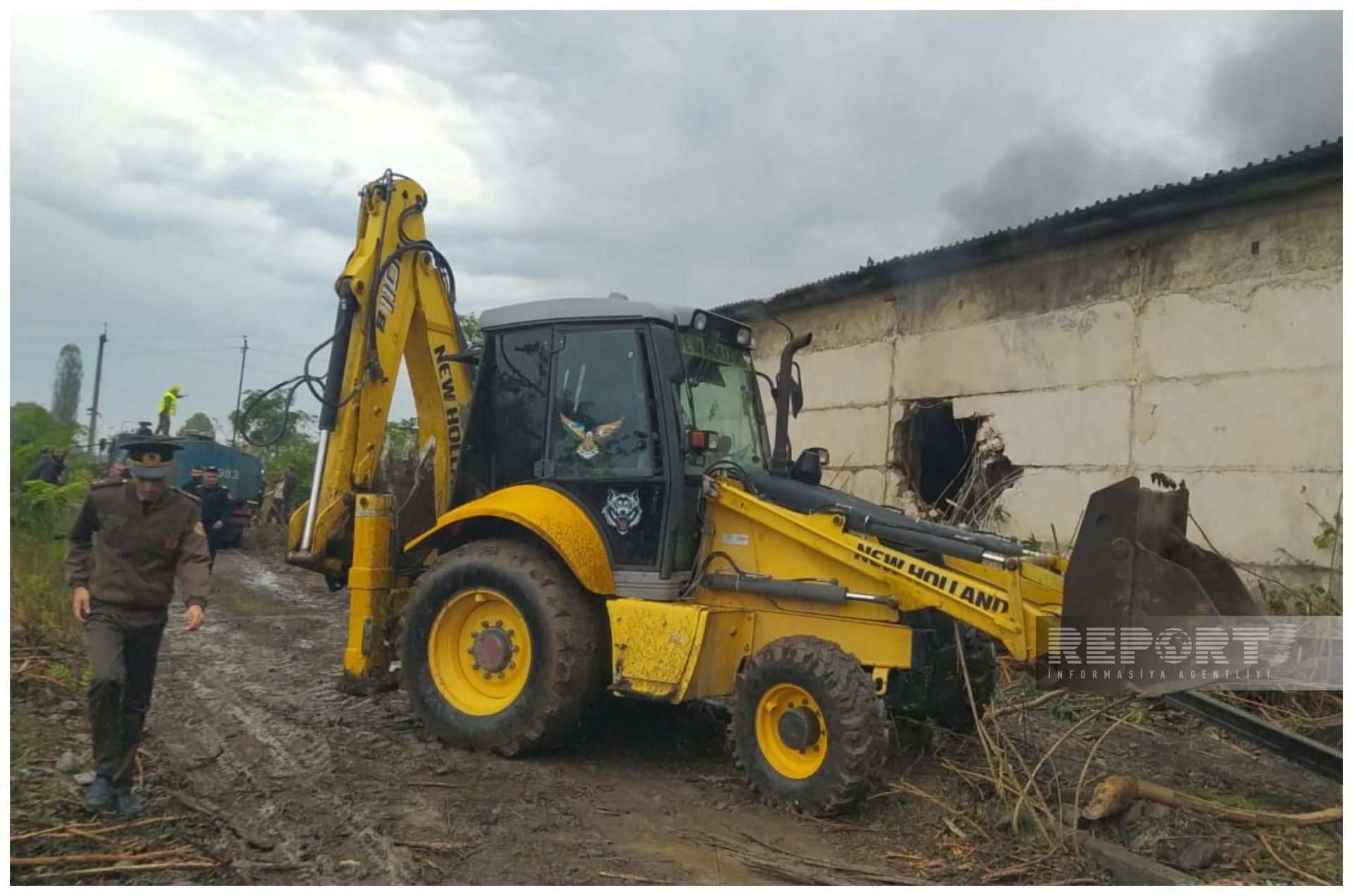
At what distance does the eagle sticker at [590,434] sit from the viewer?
17.9ft

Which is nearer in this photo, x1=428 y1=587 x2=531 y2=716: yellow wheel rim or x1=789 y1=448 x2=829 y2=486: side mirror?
x1=428 y1=587 x2=531 y2=716: yellow wheel rim

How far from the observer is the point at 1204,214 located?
850cm

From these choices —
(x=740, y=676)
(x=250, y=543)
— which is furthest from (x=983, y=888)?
(x=250, y=543)

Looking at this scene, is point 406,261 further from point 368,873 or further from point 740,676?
point 368,873

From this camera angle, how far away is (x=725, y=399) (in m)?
5.84

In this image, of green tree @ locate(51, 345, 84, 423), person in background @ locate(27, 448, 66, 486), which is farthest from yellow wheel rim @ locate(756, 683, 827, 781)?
green tree @ locate(51, 345, 84, 423)

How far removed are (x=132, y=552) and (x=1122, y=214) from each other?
26.9ft

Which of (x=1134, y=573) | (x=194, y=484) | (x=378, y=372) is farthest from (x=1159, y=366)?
(x=194, y=484)

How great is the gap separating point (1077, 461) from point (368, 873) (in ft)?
25.0

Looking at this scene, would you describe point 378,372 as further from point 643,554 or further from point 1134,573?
point 1134,573

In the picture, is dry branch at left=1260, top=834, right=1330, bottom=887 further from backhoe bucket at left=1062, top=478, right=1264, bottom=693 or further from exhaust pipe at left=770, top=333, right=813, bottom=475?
exhaust pipe at left=770, top=333, right=813, bottom=475

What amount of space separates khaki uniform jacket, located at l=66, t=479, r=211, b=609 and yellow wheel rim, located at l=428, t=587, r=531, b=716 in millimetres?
1445

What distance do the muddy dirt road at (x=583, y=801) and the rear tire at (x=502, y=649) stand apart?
0.18 metres

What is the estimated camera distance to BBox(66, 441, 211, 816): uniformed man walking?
4266 millimetres
